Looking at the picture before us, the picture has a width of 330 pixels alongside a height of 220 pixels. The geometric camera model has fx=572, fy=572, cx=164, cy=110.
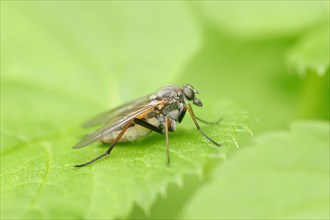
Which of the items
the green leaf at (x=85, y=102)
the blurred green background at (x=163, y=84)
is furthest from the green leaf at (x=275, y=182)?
the green leaf at (x=85, y=102)

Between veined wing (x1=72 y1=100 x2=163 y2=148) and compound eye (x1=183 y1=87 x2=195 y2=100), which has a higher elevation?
compound eye (x1=183 y1=87 x2=195 y2=100)

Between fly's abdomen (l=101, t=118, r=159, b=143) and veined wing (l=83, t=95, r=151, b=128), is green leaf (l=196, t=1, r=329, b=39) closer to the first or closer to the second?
veined wing (l=83, t=95, r=151, b=128)

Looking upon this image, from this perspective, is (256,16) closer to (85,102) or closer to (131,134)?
(85,102)

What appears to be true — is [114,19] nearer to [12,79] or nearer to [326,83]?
[12,79]

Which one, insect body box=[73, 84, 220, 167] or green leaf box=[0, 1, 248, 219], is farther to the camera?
insect body box=[73, 84, 220, 167]

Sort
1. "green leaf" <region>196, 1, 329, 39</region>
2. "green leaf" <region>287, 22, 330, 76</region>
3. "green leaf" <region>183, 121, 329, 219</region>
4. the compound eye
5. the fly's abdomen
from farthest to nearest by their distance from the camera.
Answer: "green leaf" <region>196, 1, 329, 39</region> < "green leaf" <region>287, 22, 330, 76</region> < the compound eye < the fly's abdomen < "green leaf" <region>183, 121, 329, 219</region>

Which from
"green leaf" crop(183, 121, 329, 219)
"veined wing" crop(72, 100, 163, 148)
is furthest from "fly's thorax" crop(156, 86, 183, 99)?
"green leaf" crop(183, 121, 329, 219)
